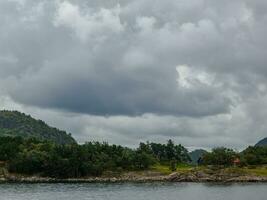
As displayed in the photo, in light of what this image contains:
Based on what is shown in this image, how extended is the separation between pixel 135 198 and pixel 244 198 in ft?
83.2

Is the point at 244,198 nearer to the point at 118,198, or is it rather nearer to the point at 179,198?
the point at 179,198

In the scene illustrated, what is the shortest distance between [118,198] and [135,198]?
401cm

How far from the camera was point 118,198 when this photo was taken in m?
126

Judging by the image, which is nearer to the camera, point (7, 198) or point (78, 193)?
point (7, 198)

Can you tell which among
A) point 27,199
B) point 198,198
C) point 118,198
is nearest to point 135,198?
point 118,198

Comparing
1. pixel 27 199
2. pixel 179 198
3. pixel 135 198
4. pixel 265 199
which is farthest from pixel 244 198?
pixel 27 199

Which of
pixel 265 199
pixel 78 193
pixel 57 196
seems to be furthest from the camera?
pixel 78 193

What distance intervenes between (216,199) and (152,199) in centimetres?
1449

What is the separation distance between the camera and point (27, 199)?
4830 inches

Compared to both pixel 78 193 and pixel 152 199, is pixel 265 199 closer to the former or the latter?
pixel 152 199

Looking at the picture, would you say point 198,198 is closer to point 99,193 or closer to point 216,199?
point 216,199

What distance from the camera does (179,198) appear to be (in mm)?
126250

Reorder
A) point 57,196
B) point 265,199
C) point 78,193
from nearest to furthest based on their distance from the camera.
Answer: point 265,199 < point 57,196 < point 78,193

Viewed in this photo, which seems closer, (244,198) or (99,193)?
(244,198)
